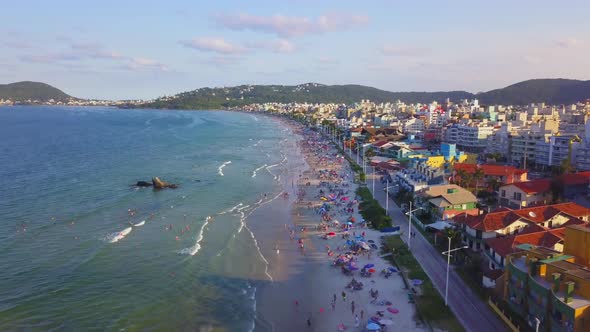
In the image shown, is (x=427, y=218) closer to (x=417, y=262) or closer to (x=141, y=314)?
(x=417, y=262)

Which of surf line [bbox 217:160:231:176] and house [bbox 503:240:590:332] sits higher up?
house [bbox 503:240:590:332]

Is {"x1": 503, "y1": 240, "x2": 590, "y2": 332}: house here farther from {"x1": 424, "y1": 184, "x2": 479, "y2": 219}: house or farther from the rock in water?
the rock in water

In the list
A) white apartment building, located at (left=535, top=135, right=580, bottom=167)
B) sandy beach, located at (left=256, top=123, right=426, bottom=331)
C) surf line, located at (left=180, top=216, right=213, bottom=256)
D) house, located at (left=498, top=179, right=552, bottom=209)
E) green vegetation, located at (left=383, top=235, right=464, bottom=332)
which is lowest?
sandy beach, located at (left=256, top=123, right=426, bottom=331)

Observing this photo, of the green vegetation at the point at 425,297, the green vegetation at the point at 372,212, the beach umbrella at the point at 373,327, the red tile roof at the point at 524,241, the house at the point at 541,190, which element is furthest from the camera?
the house at the point at 541,190

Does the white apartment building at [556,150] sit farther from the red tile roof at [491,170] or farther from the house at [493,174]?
the house at [493,174]

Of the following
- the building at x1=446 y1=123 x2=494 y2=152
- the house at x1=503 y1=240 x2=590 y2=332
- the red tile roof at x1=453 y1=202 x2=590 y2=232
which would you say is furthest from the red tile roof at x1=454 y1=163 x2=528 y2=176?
the building at x1=446 y1=123 x2=494 y2=152

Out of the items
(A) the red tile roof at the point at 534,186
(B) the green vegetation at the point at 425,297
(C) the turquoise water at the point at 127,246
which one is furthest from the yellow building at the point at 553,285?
(A) the red tile roof at the point at 534,186

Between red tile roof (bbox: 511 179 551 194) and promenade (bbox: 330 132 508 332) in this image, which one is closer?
promenade (bbox: 330 132 508 332)
